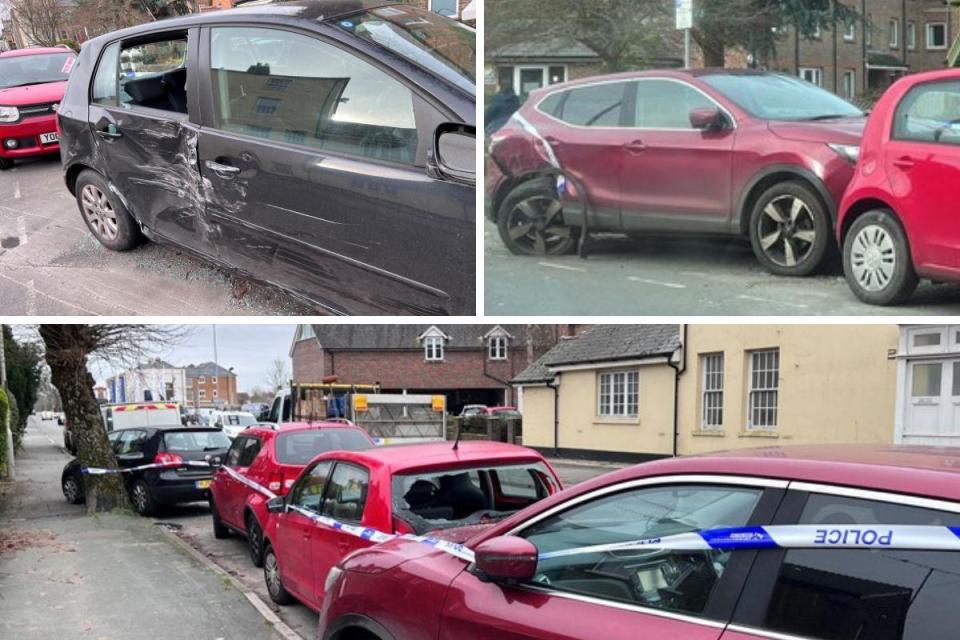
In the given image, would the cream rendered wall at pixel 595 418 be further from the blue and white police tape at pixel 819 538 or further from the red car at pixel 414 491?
the blue and white police tape at pixel 819 538

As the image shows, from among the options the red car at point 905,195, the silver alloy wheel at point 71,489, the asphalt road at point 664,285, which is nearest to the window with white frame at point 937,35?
the red car at point 905,195

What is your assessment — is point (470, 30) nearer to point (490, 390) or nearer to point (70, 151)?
point (70, 151)

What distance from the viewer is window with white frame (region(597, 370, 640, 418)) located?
22547 millimetres

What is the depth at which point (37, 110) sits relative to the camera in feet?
30.0

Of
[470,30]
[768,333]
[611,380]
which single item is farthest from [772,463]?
[611,380]

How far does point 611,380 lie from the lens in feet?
78.6

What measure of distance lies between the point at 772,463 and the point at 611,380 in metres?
21.3

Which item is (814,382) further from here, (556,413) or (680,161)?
(556,413)

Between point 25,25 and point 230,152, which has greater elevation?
point 25,25

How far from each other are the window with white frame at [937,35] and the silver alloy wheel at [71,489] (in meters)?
13.5

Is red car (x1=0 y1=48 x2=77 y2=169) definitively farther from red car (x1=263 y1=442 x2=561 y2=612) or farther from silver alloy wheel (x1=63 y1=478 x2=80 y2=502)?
silver alloy wheel (x1=63 y1=478 x2=80 y2=502)

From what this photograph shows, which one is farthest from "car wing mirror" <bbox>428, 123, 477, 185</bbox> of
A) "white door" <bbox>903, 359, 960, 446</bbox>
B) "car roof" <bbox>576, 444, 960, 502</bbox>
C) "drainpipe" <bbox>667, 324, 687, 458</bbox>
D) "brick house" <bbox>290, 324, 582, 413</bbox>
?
"brick house" <bbox>290, 324, 582, 413</bbox>

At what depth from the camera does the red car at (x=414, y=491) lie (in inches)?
230

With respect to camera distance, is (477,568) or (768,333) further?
(768,333)
